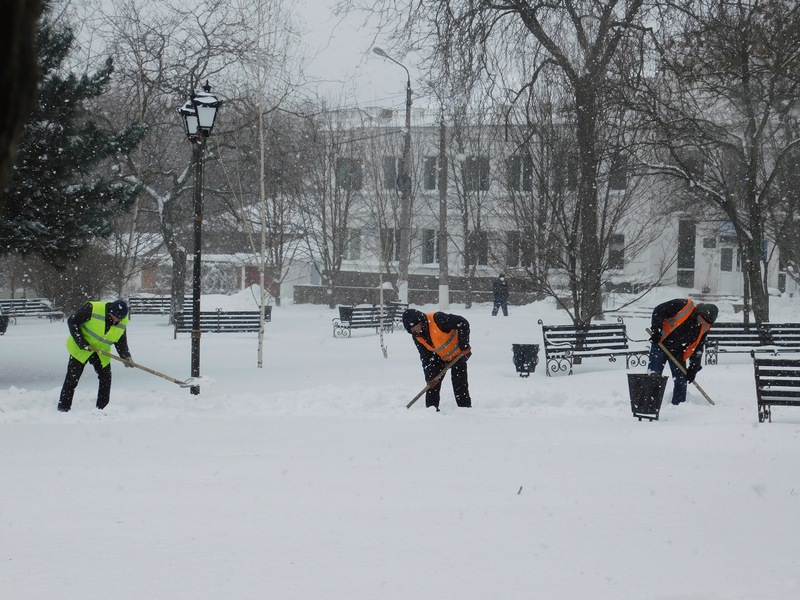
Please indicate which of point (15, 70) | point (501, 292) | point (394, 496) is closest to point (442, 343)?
point (394, 496)

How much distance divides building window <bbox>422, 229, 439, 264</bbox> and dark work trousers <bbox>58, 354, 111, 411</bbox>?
28.9 meters

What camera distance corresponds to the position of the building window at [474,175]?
108 ft

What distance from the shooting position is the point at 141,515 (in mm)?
5590

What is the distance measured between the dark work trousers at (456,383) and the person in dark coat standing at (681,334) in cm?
230

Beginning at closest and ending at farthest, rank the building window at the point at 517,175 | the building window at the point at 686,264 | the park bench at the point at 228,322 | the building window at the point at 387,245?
the building window at the point at 517,175
the building window at the point at 387,245
the park bench at the point at 228,322
the building window at the point at 686,264

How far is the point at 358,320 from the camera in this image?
23.8 metres

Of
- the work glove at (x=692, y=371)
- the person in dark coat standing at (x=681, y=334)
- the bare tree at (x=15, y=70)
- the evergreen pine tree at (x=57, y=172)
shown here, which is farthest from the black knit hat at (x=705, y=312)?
the bare tree at (x=15, y=70)

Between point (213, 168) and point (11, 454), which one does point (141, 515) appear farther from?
point (213, 168)

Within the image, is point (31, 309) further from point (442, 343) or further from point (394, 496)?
point (394, 496)

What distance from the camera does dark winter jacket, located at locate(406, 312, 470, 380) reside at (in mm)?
10086

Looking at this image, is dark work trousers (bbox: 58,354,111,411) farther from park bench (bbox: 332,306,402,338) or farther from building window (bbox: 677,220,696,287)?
building window (bbox: 677,220,696,287)

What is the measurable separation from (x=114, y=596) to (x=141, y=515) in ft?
4.88

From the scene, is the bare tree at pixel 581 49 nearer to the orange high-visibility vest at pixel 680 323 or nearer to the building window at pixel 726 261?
the orange high-visibility vest at pixel 680 323

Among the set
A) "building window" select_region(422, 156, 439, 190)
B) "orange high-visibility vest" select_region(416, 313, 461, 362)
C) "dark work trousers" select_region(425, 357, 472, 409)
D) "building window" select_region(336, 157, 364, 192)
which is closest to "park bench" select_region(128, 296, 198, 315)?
"building window" select_region(336, 157, 364, 192)
